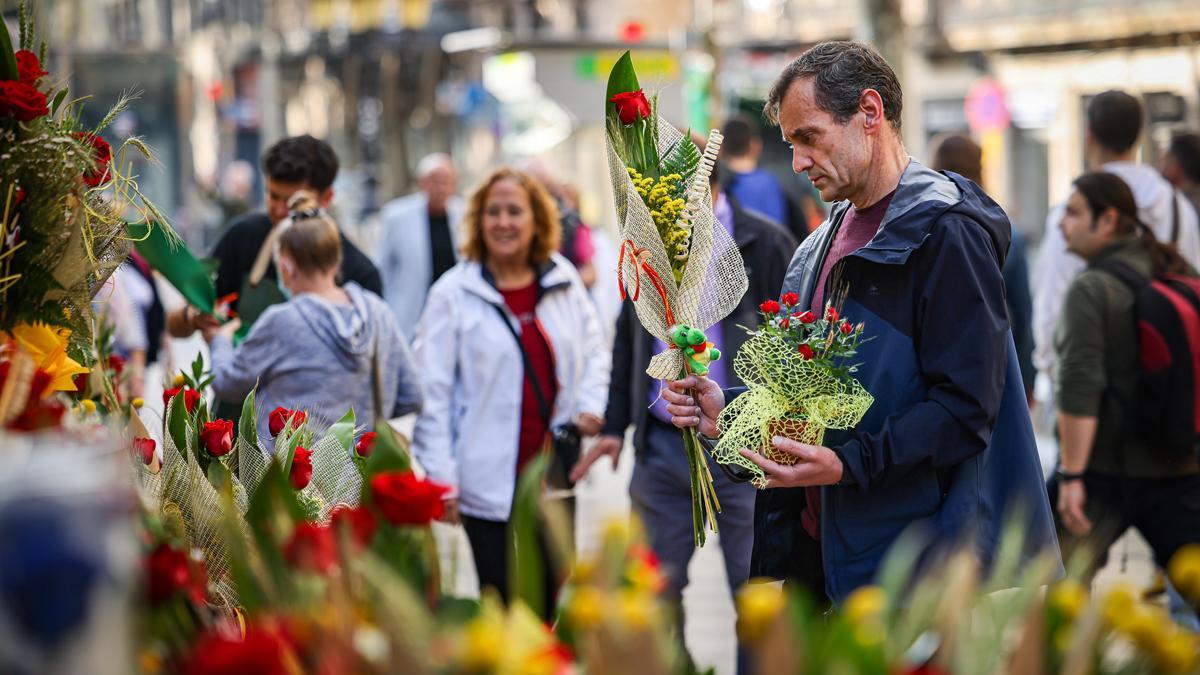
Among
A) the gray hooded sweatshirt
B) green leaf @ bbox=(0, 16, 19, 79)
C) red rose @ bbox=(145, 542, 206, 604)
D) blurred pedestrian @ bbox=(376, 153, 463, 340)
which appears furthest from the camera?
blurred pedestrian @ bbox=(376, 153, 463, 340)

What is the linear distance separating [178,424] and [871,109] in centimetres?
156

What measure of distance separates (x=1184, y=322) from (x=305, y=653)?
444cm

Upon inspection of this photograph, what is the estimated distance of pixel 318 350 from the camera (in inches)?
204

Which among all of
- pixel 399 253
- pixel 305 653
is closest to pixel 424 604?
pixel 305 653

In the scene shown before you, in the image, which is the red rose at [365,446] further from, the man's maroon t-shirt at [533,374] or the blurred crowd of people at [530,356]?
the man's maroon t-shirt at [533,374]

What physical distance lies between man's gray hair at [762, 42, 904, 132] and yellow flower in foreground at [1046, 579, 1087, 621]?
5.34 feet

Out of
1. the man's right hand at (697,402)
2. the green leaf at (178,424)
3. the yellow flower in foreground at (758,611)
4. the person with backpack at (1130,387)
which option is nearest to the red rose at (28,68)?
the green leaf at (178,424)

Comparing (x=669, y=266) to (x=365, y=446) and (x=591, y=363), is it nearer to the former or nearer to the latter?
(x=365, y=446)

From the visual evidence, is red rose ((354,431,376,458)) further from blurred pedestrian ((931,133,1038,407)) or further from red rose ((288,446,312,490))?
blurred pedestrian ((931,133,1038,407))

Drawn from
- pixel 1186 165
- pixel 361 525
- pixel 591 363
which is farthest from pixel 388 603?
pixel 1186 165

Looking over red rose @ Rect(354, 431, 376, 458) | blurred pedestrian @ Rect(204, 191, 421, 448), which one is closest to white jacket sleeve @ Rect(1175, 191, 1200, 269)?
blurred pedestrian @ Rect(204, 191, 421, 448)

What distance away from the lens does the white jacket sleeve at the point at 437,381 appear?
566 cm

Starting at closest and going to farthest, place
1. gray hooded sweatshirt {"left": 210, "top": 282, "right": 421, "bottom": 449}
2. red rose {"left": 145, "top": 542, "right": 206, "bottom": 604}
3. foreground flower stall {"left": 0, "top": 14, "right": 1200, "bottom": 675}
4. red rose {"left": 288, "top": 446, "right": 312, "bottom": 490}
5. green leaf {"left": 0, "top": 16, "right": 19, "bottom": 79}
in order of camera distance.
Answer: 1. foreground flower stall {"left": 0, "top": 14, "right": 1200, "bottom": 675}
2. red rose {"left": 145, "top": 542, "right": 206, "bottom": 604}
3. red rose {"left": 288, "top": 446, "right": 312, "bottom": 490}
4. green leaf {"left": 0, "top": 16, "right": 19, "bottom": 79}
5. gray hooded sweatshirt {"left": 210, "top": 282, "right": 421, "bottom": 449}

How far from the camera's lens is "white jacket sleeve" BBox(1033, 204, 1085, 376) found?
6.83 metres
